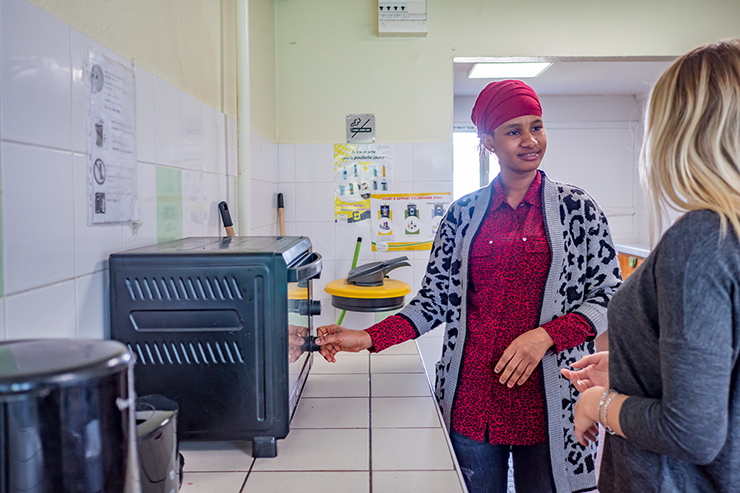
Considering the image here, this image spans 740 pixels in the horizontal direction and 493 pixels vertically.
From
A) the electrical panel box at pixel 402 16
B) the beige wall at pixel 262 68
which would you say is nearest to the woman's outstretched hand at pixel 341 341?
the beige wall at pixel 262 68

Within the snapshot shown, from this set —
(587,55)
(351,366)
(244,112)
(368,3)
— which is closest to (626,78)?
(587,55)

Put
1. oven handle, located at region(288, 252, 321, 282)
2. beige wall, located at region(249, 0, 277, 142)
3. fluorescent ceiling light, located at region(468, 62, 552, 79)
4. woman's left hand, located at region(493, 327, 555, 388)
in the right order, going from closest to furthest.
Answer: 1. oven handle, located at region(288, 252, 321, 282)
2. woman's left hand, located at region(493, 327, 555, 388)
3. beige wall, located at region(249, 0, 277, 142)
4. fluorescent ceiling light, located at region(468, 62, 552, 79)

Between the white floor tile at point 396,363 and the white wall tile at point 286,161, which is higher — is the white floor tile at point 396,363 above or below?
below

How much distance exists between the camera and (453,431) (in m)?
1.33

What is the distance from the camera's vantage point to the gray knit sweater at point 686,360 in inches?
25.4

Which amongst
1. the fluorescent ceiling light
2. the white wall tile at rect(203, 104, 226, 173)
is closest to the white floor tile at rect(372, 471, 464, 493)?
the white wall tile at rect(203, 104, 226, 173)

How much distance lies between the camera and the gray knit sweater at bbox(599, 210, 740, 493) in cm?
65

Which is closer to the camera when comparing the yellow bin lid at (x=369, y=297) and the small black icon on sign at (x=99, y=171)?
the small black icon on sign at (x=99, y=171)

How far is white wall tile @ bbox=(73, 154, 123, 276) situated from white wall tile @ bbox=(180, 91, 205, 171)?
47 centimetres

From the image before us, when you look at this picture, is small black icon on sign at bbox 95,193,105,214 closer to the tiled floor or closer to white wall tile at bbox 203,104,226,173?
the tiled floor

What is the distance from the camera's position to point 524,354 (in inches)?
46.6

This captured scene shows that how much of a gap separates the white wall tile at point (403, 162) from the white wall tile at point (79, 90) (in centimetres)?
182

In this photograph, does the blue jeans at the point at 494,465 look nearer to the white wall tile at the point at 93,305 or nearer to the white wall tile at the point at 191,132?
the white wall tile at the point at 93,305

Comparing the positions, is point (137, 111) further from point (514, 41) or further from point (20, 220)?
point (514, 41)
